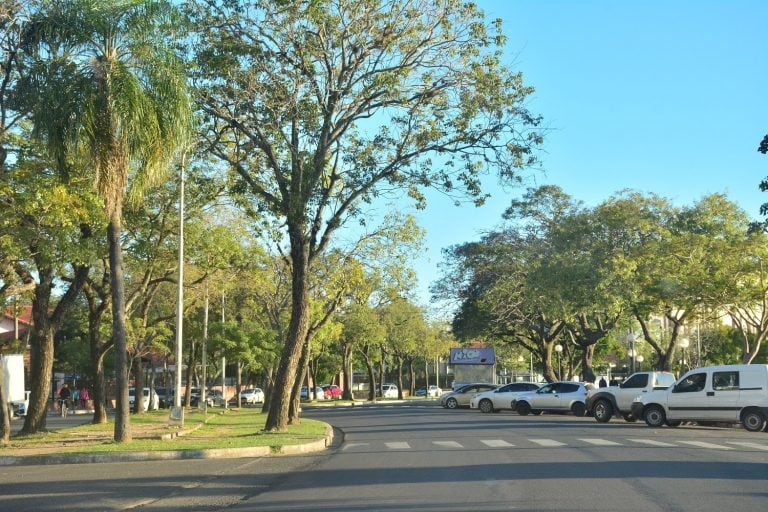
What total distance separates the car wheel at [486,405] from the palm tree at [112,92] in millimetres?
25781

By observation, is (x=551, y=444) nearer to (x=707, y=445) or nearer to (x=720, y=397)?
(x=707, y=445)

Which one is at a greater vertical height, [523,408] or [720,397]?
[720,397]

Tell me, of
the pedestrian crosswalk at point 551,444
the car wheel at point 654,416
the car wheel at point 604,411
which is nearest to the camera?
the pedestrian crosswalk at point 551,444

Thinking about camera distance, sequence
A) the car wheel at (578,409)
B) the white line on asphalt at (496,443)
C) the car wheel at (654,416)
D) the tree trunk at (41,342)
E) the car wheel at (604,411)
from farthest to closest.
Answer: the car wheel at (578,409), the car wheel at (604,411), the car wheel at (654,416), the tree trunk at (41,342), the white line on asphalt at (496,443)

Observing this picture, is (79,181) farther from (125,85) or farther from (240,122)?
(240,122)

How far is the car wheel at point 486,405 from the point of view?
4156cm

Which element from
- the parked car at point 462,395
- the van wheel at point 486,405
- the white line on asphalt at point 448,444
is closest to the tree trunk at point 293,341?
the white line on asphalt at point 448,444

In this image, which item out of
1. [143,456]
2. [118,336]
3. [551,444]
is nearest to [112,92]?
[118,336]

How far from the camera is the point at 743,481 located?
41.1ft

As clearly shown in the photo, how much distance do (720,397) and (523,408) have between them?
14.1 meters

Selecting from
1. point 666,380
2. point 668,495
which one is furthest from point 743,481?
point 666,380

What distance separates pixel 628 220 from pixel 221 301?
23.0m

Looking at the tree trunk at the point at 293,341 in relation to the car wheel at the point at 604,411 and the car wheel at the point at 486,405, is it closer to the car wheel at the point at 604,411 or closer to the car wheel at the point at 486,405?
the car wheel at the point at 604,411

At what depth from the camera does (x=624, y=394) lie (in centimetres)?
2961
